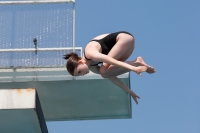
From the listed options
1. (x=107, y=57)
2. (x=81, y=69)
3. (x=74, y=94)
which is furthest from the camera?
(x=74, y=94)

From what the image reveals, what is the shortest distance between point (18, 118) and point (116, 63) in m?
6.21

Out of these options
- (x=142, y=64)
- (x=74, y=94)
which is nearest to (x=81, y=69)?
(x=142, y=64)

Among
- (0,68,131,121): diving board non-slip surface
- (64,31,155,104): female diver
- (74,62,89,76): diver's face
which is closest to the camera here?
(64,31,155,104): female diver

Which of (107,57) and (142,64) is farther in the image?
(142,64)

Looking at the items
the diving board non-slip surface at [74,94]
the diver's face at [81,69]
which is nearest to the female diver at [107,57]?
the diver's face at [81,69]

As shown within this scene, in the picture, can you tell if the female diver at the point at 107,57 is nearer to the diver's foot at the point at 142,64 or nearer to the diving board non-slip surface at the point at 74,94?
the diver's foot at the point at 142,64

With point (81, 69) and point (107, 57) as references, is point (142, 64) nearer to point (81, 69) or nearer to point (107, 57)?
point (107, 57)

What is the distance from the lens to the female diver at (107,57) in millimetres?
11992

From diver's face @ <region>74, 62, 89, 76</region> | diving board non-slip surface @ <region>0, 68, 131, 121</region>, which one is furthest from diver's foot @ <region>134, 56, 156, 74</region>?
diving board non-slip surface @ <region>0, 68, 131, 121</region>

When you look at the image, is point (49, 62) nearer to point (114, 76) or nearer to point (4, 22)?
point (4, 22)

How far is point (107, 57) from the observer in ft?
39.2

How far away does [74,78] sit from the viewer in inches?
753

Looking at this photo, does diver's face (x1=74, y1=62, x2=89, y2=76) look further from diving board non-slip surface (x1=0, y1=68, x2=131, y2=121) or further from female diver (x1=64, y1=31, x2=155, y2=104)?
diving board non-slip surface (x1=0, y1=68, x2=131, y2=121)

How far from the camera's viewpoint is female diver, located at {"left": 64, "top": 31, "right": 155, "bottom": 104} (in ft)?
39.3
